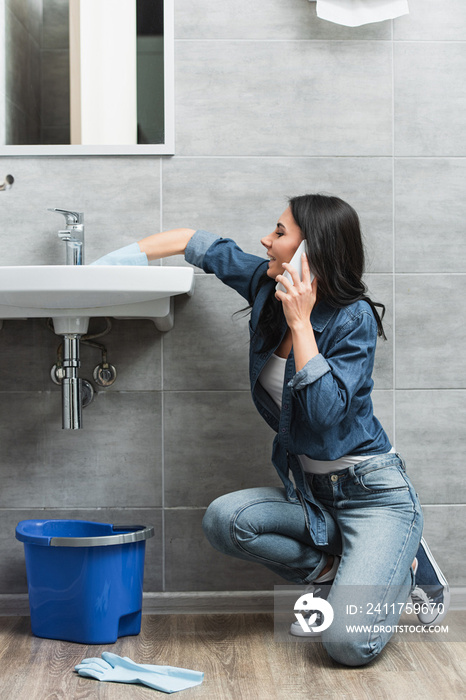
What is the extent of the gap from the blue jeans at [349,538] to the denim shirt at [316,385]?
0.15 ft

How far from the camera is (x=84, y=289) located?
146 cm

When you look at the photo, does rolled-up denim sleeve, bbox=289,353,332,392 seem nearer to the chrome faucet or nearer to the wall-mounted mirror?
the chrome faucet

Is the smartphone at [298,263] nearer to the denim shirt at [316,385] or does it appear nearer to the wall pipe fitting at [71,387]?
the denim shirt at [316,385]

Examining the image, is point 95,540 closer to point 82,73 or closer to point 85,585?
point 85,585

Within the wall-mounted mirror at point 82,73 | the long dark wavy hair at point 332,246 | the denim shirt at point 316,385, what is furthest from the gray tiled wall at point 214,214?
the long dark wavy hair at point 332,246

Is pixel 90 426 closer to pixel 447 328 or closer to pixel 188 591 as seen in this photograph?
pixel 188 591

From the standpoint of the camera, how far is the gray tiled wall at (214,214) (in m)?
1.89

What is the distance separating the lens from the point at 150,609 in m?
1.86

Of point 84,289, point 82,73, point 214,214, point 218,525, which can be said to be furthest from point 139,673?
point 82,73

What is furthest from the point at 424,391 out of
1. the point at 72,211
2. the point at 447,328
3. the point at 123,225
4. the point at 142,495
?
the point at 72,211

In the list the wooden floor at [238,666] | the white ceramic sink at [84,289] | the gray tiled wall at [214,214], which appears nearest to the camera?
the wooden floor at [238,666]

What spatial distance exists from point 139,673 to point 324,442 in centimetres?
63

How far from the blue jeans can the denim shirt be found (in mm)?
46

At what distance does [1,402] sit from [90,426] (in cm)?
26
